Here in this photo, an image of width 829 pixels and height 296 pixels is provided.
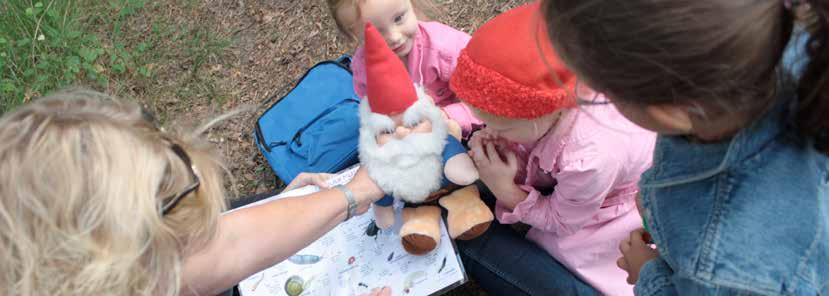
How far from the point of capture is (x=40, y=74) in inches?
122

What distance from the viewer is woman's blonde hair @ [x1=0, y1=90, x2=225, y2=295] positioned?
1.07 metres

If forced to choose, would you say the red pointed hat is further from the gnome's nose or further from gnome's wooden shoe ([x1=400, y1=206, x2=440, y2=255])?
gnome's wooden shoe ([x1=400, y1=206, x2=440, y2=255])

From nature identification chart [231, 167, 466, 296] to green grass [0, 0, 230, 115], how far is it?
1314mm

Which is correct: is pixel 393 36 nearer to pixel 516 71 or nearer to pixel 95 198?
pixel 516 71

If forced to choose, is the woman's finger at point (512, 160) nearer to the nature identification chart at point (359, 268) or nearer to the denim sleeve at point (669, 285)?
the nature identification chart at point (359, 268)

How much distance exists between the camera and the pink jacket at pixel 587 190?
157cm

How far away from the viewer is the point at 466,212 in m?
1.85

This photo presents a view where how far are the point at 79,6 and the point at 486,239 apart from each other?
2.57 m

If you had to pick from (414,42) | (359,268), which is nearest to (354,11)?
(414,42)

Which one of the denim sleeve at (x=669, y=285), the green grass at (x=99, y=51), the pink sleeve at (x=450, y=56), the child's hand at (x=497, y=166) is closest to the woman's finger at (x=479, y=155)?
the child's hand at (x=497, y=166)

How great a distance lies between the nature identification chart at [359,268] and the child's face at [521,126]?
0.48 m

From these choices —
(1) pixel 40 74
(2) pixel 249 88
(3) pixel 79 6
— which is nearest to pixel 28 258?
(2) pixel 249 88

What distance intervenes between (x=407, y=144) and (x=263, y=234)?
17.0 inches

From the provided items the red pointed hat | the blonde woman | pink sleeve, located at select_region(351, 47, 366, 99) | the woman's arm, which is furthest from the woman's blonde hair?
pink sleeve, located at select_region(351, 47, 366, 99)
